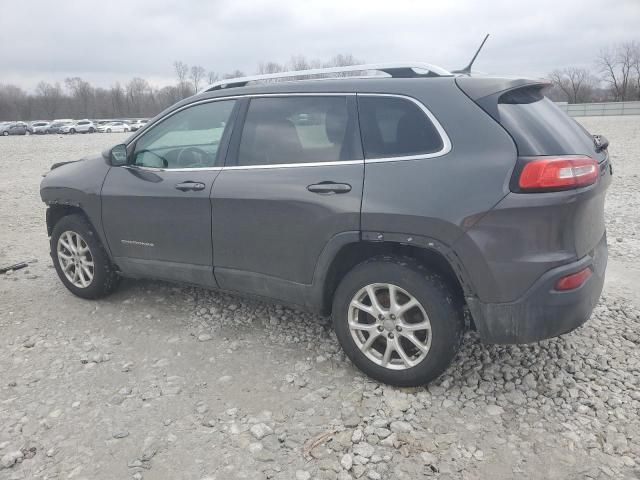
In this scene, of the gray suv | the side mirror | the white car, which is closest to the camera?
the gray suv

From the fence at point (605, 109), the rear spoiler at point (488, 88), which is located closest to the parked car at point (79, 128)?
the fence at point (605, 109)

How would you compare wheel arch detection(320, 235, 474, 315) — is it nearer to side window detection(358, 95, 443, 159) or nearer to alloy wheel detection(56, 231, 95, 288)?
side window detection(358, 95, 443, 159)

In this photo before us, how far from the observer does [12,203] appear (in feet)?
31.8

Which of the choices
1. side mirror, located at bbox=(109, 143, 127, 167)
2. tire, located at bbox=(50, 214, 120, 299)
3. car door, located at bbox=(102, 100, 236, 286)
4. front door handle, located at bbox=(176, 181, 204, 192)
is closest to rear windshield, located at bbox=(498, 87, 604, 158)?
car door, located at bbox=(102, 100, 236, 286)

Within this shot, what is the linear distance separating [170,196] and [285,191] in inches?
40.4

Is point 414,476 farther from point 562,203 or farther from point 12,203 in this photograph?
point 12,203

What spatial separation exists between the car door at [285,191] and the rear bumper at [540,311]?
2.89 ft

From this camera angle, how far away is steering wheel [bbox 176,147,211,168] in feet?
12.4

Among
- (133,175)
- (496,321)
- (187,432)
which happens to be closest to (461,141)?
(496,321)

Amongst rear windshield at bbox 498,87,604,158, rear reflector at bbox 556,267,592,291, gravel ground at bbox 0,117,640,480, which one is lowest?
gravel ground at bbox 0,117,640,480

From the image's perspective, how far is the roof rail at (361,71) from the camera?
3195 mm

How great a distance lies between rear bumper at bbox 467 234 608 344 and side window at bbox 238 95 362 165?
3.80 feet

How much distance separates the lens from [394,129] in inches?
119

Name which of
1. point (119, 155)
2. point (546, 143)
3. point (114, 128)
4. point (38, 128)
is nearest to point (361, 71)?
point (546, 143)
